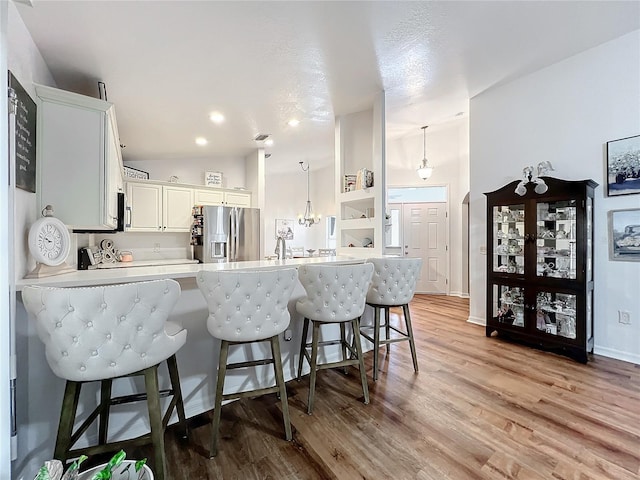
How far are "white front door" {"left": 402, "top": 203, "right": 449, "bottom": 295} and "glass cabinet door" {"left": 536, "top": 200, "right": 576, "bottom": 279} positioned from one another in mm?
2936

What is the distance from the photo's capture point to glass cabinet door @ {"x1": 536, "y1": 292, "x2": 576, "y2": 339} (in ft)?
9.83

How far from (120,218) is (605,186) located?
5.08m

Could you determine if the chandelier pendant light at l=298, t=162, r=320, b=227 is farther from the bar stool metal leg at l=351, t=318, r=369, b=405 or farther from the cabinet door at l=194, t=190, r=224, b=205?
the bar stool metal leg at l=351, t=318, r=369, b=405

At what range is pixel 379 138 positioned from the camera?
3.51 meters

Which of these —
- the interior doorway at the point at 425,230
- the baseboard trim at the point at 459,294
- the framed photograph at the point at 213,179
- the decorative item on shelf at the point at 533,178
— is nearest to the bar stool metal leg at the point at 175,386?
the decorative item on shelf at the point at 533,178

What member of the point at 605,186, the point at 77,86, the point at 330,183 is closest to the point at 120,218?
the point at 77,86

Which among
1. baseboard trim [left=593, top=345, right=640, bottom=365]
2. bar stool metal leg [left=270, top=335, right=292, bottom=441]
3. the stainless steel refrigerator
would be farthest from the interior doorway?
bar stool metal leg [left=270, top=335, right=292, bottom=441]

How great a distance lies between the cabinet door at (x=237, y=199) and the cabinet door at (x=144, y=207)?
1.10 metres

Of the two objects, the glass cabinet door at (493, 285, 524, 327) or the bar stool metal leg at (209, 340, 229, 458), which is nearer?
the bar stool metal leg at (209, 340, 229, 458)

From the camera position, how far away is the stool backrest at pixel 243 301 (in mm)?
1638

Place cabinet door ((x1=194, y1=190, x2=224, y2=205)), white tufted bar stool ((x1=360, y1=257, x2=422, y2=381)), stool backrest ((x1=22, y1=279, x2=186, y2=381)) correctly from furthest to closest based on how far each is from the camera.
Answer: cabinet door ((x1=194, y1=190, x2=224, y2=205)) → white tufted bar stool ((x1=360, y1=257, x2=422, y2=381)) → stool backrest ((x1=22, y1=279, x2=186, y2=381))

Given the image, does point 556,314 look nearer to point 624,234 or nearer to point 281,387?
point 624,234

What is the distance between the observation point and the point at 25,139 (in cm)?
168

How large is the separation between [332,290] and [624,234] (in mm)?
3019
